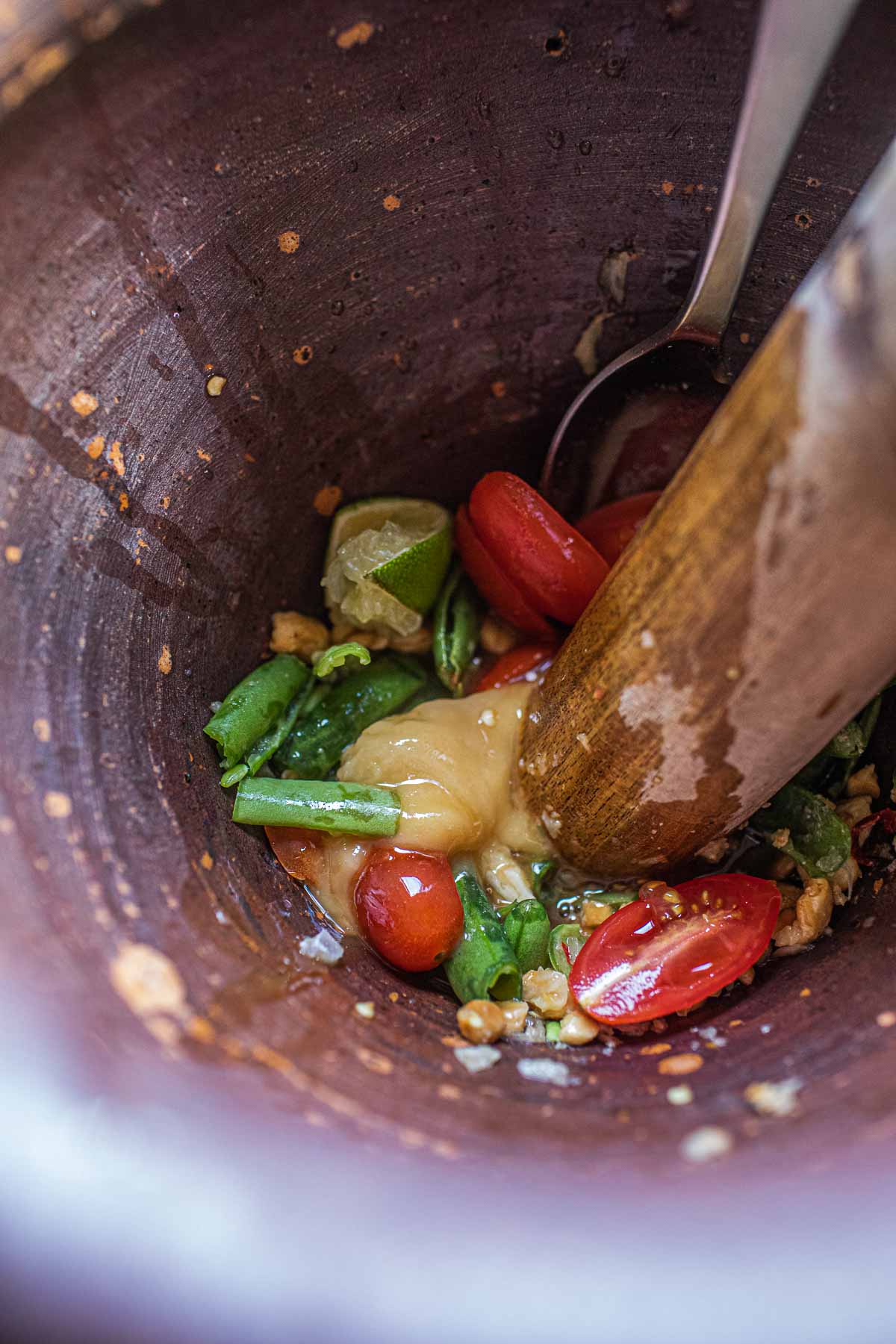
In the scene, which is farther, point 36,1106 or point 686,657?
point 686,657

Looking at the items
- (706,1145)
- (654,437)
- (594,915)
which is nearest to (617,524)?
(654,437)

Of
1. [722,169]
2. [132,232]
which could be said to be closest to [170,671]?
[132,232]

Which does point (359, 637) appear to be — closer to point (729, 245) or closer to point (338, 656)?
point (338, 656)

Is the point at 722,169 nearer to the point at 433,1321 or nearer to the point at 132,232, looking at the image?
the point at 132,232

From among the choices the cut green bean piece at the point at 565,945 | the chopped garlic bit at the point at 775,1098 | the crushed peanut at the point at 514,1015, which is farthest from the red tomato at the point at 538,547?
the chopped garlic bit at the point at 775,1098

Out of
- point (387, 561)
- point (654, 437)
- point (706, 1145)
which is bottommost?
point (706, 1145)

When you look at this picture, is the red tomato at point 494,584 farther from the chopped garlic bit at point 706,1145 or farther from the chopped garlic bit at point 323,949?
the chopped garlic bit at point 706,1145
